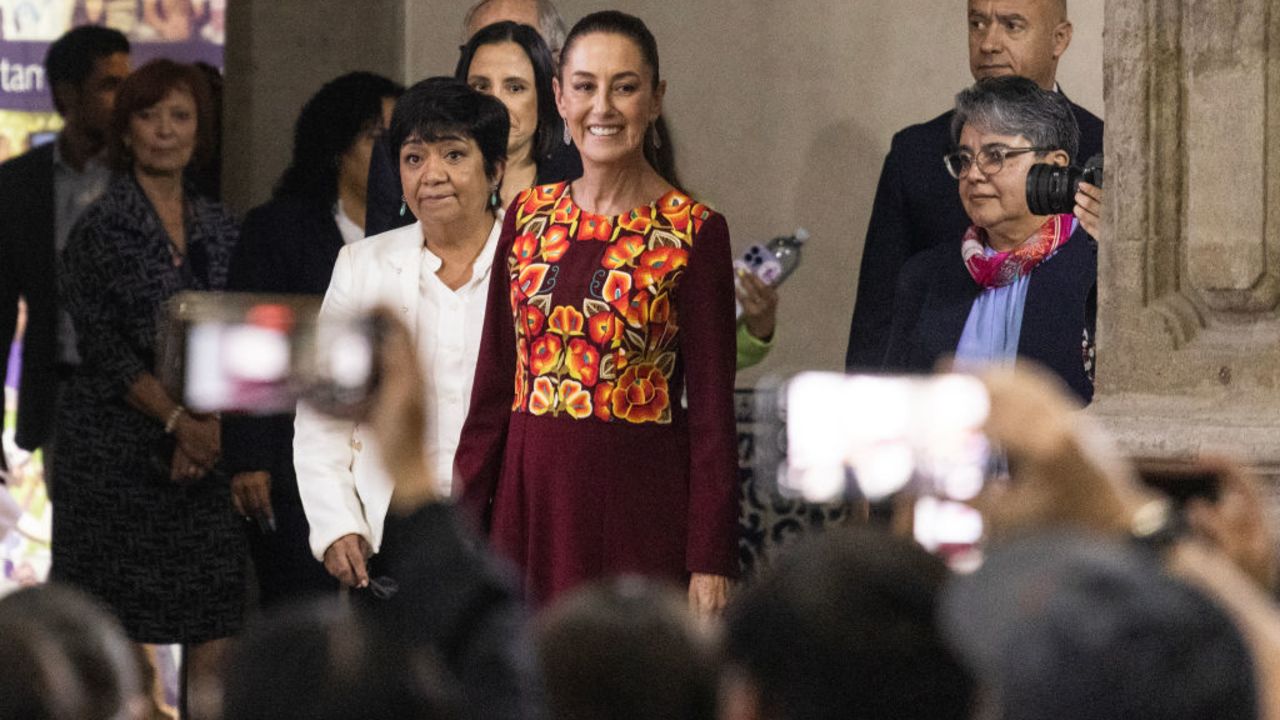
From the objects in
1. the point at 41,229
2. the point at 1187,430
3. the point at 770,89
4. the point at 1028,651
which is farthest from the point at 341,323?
the point at 770,89

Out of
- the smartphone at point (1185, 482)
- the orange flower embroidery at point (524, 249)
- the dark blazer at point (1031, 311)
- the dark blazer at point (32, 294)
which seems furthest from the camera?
the dark blazer at point (32, 294)

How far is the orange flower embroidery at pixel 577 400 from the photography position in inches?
155

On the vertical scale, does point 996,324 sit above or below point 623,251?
below

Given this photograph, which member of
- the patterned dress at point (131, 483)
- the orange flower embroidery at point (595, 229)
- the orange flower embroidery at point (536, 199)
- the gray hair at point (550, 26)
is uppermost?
the gray hair at point (550, 26)

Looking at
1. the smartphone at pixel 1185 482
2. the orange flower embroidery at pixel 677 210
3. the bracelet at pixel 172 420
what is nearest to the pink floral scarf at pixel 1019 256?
the orange flower embroidery at pixel 677 210

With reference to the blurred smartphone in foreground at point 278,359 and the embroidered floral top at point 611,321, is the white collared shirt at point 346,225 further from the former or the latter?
the blurred smartphone in foreground at point 278,359

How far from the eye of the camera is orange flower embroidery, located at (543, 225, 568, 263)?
399 cm

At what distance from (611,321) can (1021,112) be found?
3.57 feet

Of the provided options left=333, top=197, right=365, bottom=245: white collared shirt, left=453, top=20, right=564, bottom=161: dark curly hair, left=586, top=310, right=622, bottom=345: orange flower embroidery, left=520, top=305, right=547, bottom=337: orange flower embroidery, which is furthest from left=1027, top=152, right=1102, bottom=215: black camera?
left=333, top=197, right=365, bottom=245: white collared shirt

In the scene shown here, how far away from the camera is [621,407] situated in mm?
3951

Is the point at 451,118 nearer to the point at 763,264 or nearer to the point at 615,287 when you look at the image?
the point at 615,287

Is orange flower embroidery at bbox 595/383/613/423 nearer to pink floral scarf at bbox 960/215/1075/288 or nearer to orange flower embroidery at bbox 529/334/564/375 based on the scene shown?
orange flower embroidery at bbox 529/334/564/375

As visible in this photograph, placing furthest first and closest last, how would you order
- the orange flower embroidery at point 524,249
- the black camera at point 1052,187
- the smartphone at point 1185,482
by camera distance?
the black camera at point 1052,187, the orange flower embroidery at point 524,249, the smartphone at point 1185,482

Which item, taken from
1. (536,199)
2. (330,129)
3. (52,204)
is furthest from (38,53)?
(536,199)
